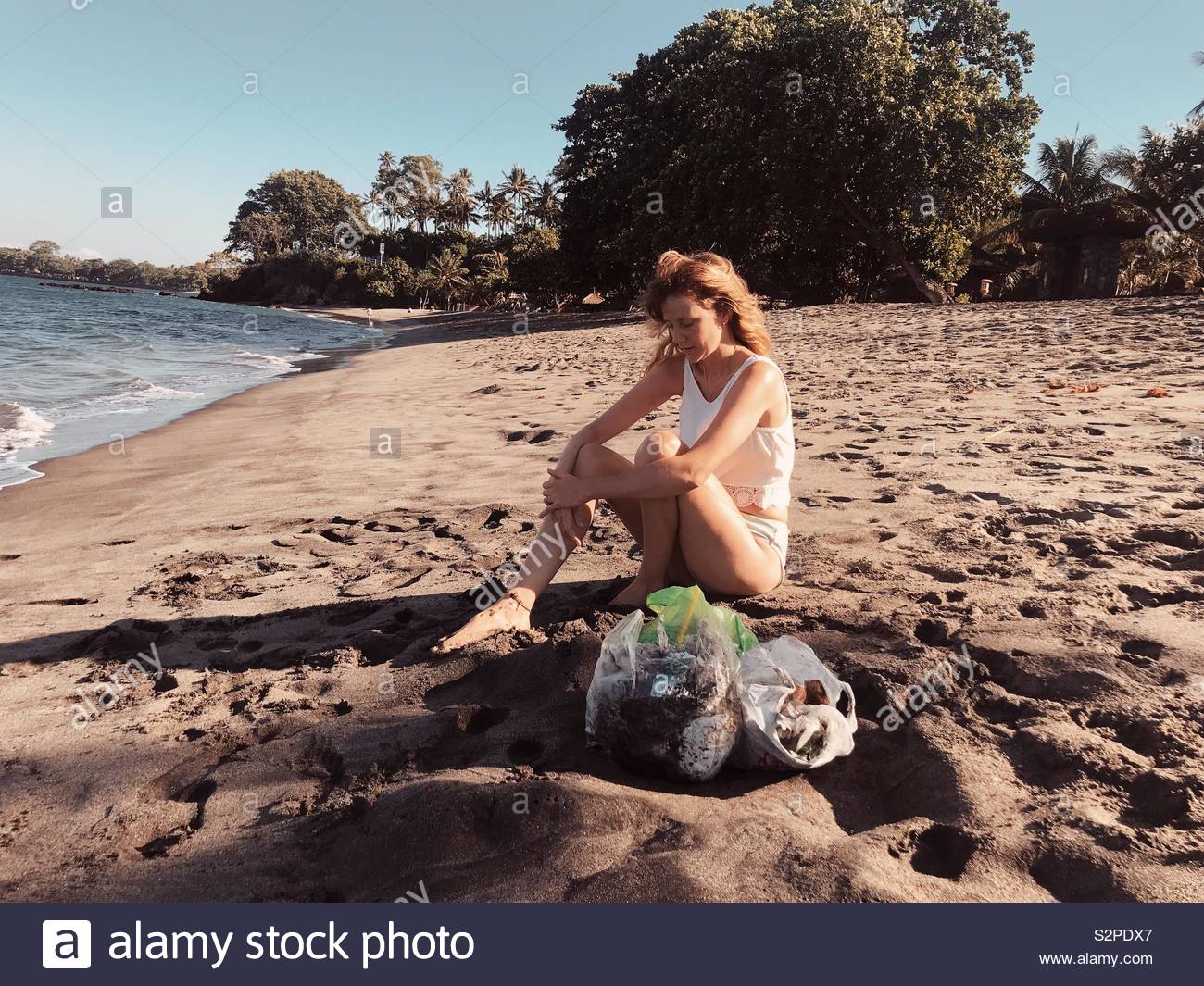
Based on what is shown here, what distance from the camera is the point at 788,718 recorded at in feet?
6.73

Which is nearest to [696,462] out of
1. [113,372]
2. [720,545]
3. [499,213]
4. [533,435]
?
[720,545]

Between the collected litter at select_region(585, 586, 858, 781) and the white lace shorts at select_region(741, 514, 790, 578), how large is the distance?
98cm

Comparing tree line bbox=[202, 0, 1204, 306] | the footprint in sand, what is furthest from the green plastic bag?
tree line bbox=[202, 0, 1204, 306]

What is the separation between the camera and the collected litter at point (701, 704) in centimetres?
201

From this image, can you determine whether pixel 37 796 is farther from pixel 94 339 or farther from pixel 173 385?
pixel 94 339

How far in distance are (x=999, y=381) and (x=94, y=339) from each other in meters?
23.7

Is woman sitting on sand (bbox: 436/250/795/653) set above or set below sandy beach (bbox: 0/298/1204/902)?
above

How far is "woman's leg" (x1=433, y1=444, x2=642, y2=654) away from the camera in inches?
117

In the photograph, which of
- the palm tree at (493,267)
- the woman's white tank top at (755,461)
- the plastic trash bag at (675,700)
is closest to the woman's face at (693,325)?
the woman's white tank top at (755,461)

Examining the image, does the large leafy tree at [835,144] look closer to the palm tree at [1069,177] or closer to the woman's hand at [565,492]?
the palm tree at [1069,177]

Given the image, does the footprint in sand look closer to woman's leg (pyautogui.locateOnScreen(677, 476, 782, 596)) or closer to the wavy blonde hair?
the wavy blonde hair

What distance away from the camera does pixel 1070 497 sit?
4.03 metres

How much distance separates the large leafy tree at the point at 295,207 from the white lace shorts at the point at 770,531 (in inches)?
3445
